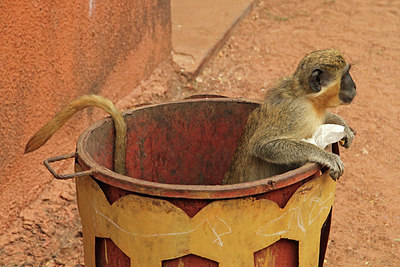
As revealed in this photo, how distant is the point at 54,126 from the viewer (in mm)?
2580

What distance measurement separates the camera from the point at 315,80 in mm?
2699

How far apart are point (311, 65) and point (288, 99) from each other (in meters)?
0.20

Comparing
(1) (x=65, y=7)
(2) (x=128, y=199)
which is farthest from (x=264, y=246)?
(1) (x=65, y=7)

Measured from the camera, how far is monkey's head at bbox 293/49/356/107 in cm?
267

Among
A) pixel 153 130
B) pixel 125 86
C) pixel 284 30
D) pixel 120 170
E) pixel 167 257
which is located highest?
pixel 284 30

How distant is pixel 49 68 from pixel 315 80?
1.69 m

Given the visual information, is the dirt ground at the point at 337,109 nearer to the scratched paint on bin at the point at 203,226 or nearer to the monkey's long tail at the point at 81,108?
the monkey's long tail at the point at 81,108

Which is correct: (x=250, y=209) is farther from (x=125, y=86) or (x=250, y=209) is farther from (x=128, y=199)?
(x=125, y=86)

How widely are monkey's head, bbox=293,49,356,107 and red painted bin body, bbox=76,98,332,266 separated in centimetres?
24

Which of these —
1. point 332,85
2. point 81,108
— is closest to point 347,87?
point 332,85

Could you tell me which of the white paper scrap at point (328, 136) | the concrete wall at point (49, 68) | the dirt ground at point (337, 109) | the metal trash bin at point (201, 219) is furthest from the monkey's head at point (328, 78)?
the concrete wall at point (49, 68)

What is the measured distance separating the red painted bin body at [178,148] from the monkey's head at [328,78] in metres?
0.24

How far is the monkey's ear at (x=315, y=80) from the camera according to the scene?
2.69 meters

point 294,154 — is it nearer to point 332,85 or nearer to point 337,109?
point 332,85
